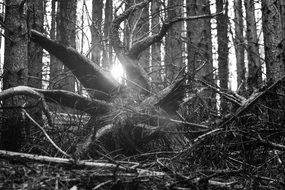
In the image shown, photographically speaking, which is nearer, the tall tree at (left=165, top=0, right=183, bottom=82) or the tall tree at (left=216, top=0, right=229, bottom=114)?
the tall tree at (left=165, top=0, right=183, bottom=82)

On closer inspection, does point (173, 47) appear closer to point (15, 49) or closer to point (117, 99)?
point (117, 99)

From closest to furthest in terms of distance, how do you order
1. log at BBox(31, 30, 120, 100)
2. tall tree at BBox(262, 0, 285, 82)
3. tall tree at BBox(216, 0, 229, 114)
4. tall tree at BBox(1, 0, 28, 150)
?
tall tree at BBox(1, 0, 28, 150) → log at BBox(31, 30, 120, 100) → tall tree at BBox(262, 0, 285, 82) → tall tree at BBox(216, 0, 229, 114)

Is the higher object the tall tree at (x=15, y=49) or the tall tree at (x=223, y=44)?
the tall tree at (x=223, y=44)

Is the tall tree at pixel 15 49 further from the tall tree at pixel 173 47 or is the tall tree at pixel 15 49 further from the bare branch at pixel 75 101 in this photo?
the tall tree at pixel 173 47

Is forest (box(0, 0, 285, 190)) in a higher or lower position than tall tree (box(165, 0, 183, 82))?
lower

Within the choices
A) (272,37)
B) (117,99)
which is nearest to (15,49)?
(117,99)

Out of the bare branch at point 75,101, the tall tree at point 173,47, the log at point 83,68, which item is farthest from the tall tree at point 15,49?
the tall tree at point 173,47

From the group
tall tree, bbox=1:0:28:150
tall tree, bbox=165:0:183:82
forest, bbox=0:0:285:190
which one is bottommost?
forest, bbox=0:0:285:190

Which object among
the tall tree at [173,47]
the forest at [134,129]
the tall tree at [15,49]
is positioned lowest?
the forest at [134,129]

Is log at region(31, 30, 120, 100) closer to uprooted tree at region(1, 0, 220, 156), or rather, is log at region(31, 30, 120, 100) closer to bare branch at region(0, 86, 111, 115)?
uprooted tree at region(1, 0, 220, 156)

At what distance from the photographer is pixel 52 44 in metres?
4.78

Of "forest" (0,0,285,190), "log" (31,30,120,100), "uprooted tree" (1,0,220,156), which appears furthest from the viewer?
"log" (31,30,120,100)

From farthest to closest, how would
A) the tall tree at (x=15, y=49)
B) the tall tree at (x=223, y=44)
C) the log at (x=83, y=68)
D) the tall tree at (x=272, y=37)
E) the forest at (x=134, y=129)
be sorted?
the tall tree at (x=223, y=44), the tall tree at (x=272, y=37), the log at (x=83, y=68), the tall tree at (x=15, y=49), the forest at (x=134, y=129)

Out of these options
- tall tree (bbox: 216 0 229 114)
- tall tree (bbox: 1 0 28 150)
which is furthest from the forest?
tall tree (bbox: 216 0 229 114)
